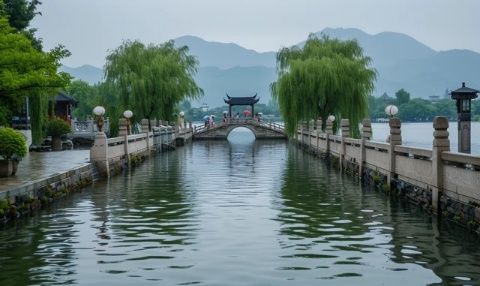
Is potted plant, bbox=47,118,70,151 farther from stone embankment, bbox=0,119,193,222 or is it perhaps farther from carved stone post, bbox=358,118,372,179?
carved stone post, bbox=358,118,372,179

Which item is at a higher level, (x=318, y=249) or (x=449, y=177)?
(x=449, y=177)

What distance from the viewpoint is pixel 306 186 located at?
64.6ft

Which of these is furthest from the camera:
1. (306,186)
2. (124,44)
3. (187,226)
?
(124,44)

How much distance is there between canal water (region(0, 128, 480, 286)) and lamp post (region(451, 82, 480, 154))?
29.3 ft

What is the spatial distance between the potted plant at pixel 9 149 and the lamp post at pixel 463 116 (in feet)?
52.8

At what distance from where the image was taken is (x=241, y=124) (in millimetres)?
70625

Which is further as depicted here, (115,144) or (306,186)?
(115,144)

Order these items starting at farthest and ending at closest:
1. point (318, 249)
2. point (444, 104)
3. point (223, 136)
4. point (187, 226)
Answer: point (444, 104) < point (223, 136) < point (187, 226) < point (318, 249)

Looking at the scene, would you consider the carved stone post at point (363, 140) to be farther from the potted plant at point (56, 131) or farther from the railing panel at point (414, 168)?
the potted plant at point (56, 131)

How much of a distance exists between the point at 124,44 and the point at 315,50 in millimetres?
14640

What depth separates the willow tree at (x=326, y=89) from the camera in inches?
1487

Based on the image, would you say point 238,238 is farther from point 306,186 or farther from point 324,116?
point 324,116

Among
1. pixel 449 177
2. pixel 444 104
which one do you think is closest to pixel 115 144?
pixel 449 177

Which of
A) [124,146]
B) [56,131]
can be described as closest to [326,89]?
[124,146]
